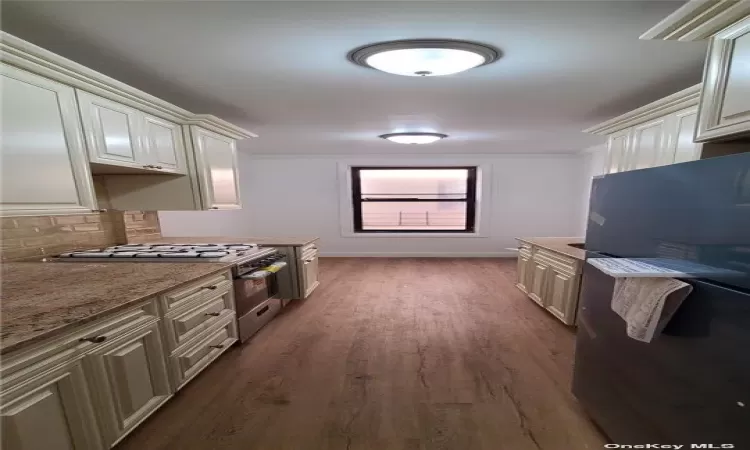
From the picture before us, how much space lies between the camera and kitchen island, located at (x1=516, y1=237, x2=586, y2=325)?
8.37 ft

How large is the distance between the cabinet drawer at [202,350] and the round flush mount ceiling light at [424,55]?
2028mm

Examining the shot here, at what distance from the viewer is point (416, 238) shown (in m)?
5.54

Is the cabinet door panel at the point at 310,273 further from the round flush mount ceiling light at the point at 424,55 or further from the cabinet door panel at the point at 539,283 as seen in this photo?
the cabinet door panel at the point at 539,283

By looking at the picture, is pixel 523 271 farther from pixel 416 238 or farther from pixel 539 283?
pixel 416 238

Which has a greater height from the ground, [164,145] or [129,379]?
[164,145]

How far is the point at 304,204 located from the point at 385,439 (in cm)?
458

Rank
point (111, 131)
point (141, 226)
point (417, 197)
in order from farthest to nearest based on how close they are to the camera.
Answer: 1. point (417, 197)
2. point (141, 226)
3. point (111, 131)

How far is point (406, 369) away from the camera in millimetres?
2100

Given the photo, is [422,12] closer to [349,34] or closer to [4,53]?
[349,34]

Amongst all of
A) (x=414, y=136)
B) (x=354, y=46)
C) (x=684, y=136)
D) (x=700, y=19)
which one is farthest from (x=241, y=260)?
(x=684, y=136)

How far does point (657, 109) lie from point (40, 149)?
379cm

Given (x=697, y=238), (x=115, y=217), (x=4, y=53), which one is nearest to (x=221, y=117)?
(x=115, y=217)

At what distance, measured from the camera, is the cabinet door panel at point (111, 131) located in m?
1.66

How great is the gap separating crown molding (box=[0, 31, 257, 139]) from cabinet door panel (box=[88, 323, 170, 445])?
4.49ft
